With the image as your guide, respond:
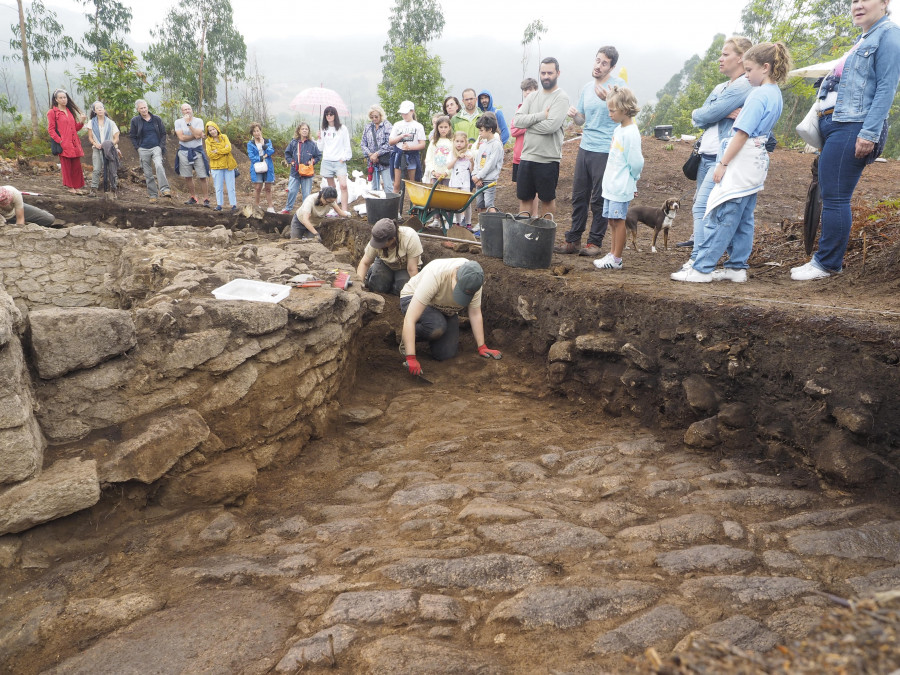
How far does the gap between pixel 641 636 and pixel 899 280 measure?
352cm

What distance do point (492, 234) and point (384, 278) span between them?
51.3 inches

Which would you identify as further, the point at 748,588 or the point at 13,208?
the point at 13,208

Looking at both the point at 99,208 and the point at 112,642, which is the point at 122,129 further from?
the point at 112,642

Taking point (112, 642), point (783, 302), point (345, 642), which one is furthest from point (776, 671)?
point (783, 302)

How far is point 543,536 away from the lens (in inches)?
103

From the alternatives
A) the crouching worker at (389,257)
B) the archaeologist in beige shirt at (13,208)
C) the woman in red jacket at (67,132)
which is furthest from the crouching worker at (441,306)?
the woman in red jacket at (67,132)

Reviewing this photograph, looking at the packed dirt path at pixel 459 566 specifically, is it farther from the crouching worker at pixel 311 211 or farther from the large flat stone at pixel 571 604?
the crouching worker at pixel 311 211

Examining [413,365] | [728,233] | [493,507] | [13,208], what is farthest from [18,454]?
[13,208]

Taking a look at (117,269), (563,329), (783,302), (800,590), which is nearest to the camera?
(800,590)

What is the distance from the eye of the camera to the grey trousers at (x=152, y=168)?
9.75m

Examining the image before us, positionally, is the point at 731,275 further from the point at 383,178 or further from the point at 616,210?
the point at 383,178

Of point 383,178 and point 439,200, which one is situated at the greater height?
point 383,178

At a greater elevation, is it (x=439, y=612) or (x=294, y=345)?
(x=294, y=345)

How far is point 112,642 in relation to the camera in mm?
2219
